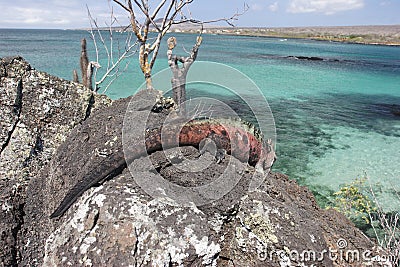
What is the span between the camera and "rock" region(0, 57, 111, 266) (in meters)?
3.09

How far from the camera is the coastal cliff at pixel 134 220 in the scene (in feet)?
7.64

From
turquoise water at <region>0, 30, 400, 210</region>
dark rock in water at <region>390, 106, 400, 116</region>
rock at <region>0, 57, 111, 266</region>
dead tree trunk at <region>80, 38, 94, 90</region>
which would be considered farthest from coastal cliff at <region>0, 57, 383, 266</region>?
dark rock in water at <region>390, 106, 400, 116</region>

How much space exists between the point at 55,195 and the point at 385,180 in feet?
29.7

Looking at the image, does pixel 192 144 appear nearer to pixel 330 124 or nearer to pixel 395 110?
pixel 330 124

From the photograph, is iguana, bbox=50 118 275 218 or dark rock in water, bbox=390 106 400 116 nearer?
iguana, bbox=50 118 275 218

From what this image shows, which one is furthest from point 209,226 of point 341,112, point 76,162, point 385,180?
point 341,112

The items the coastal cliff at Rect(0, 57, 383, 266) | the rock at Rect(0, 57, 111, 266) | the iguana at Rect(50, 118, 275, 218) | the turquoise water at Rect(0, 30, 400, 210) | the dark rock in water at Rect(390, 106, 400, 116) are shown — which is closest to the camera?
the coastal cliff at Rect(0, 57, 383, 266)

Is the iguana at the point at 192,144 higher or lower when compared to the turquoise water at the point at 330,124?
higher

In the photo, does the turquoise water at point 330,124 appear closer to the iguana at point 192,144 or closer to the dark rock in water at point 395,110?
the dark rock in water at point 395,110

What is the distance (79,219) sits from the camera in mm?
2430

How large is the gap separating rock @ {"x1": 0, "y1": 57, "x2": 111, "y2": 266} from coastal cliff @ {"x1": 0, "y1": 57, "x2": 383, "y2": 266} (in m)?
0.01

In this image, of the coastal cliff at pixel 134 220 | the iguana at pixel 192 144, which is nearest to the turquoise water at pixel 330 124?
the iguana at pixel 192 144

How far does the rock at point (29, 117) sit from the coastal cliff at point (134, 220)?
1 cm

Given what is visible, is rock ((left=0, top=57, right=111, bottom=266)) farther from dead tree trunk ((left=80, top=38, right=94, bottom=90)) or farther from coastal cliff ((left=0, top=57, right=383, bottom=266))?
dead tree trunk ((left=80, top=38, right=94, bottom=90))
